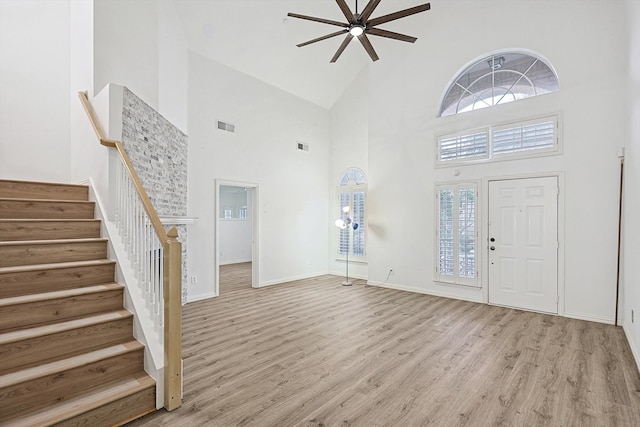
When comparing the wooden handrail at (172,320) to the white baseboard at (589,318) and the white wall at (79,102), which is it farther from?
the white baseboard at (589,318)

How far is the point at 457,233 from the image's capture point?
5.64 metres

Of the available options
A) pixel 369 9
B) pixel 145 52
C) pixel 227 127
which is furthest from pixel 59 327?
pixel 227 127

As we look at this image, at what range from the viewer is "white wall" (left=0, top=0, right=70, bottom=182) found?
416 cm

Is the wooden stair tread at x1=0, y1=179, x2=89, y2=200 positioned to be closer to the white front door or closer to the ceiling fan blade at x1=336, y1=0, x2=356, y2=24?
the ceiling fan blade at x1=336, y1=0, x2=356, y2=24

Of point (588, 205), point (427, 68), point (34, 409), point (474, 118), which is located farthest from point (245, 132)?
point (588, 205)

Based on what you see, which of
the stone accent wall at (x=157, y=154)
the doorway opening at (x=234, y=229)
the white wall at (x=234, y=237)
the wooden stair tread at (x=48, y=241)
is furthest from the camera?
the white wall at (x=234, y=237)

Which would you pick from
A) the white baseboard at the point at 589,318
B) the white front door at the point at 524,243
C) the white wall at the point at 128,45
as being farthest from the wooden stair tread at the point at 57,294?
the white baseboard at the point at 589,318

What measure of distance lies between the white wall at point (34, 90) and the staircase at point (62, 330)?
1802mm

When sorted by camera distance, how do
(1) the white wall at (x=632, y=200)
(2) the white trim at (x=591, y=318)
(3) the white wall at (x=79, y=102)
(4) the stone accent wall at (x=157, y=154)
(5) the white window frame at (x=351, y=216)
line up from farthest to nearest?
1. (5) the white window frame at (x=351, y=216)
2. (2) the white trim at (x=591, y=318)
3. (4) the stone accent wall at (x=157, y=154)
4. (3) the white wall at (x=79, y=102)
5. (1) the white wall at (x=632, y=200)

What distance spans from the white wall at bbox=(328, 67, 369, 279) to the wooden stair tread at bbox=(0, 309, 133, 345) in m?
5.72

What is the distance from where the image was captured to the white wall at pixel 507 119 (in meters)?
4.32

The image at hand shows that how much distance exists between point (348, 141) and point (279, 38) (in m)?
2.88

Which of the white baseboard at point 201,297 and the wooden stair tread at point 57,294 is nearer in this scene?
the wooden stair tread at point 57,294

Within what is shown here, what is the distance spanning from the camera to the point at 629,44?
3842 mm
